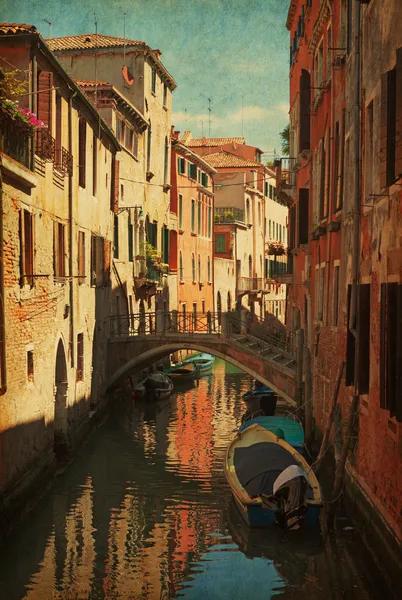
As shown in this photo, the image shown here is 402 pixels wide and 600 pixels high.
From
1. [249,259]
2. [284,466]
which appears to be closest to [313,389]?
[284,466]

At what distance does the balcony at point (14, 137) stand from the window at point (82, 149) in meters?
6.60

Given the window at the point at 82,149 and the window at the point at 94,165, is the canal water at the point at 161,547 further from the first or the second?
the window at the point at 94,165

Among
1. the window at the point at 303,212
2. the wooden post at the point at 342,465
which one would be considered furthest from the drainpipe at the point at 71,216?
the wooden post at the point at 342,465

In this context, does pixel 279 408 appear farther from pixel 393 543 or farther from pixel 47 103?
pixel 393 543

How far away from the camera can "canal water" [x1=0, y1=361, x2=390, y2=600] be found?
36.0 feet

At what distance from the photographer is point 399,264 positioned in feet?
31.0

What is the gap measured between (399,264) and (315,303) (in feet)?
30.9

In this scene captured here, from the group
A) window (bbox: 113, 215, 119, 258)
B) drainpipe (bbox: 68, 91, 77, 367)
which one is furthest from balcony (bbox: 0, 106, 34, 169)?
window (bbox: 113, 215, 119, 258)

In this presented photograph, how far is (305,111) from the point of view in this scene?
69.0ft

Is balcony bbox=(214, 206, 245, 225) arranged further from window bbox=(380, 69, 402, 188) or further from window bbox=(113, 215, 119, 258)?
window bbox=(380, 69, 402, 188)

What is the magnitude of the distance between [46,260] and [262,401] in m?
7.94

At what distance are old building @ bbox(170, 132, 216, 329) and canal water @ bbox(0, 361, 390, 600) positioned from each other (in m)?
17.9

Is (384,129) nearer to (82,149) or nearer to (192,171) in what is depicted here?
(82,149)

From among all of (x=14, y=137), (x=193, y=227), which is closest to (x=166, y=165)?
(x=193, y=227)
